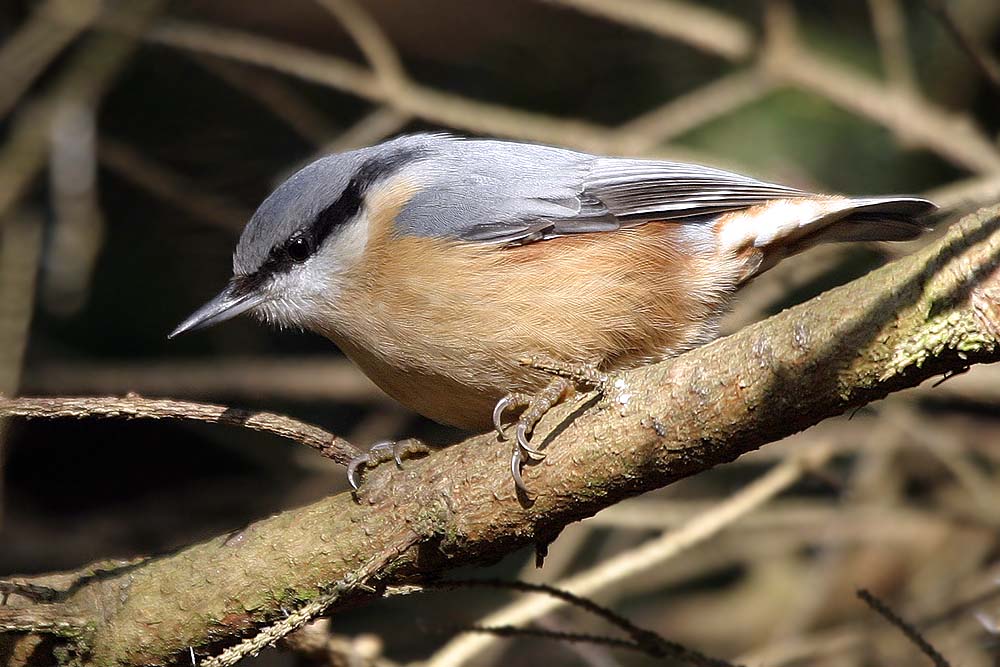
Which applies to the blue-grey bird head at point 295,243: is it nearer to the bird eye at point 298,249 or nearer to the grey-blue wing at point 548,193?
the bird eye at point 298,249

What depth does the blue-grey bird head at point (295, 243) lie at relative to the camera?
116 inches

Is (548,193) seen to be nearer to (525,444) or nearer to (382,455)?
(382,455)

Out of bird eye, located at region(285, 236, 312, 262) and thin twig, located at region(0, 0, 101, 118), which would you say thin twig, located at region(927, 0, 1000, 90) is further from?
thin twig, located at region(0, 0, 101, 118)

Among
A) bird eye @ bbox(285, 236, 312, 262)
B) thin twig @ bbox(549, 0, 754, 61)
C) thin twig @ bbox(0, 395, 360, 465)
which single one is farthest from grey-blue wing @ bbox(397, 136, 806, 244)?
thin twig @ bbox(549, 0, 754, 61)

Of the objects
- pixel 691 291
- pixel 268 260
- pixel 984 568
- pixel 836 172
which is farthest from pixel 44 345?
pixel 984 568

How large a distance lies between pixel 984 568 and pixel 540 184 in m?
2.12

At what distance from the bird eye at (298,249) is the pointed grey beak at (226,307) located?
0.13 meters

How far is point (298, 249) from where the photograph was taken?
2982 millimetres

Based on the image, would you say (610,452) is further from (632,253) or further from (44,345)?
(44,345)

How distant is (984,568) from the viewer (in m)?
3.86

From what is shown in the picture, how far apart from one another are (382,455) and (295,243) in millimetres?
763

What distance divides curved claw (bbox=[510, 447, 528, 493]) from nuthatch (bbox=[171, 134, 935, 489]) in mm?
381

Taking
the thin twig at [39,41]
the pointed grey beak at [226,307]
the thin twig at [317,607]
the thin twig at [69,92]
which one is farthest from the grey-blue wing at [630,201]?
the thin twig at [39,41]

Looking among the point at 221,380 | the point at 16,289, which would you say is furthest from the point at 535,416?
the point at 221,380
